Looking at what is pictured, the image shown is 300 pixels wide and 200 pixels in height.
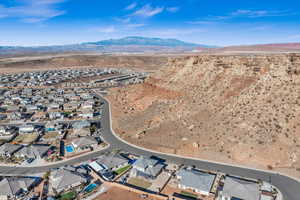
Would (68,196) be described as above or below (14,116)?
below

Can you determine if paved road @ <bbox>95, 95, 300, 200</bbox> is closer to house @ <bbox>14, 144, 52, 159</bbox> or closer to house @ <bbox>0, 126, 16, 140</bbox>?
house @ <bbox>14, 144, 52, 159</bbox>

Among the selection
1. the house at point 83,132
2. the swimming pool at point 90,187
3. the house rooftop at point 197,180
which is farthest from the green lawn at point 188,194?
the house at point 83,132

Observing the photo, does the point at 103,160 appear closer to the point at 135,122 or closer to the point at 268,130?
the point at 135,122

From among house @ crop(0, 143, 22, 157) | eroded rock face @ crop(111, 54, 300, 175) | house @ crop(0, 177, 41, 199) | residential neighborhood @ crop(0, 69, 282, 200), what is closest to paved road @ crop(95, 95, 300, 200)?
residential neighborhood @ crop(0, 69, 282, 200)

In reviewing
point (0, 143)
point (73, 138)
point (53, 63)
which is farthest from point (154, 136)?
point (53, 63)

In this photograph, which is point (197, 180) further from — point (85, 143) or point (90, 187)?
point (85, 143)

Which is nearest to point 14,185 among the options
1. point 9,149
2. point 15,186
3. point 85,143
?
point 15,186
